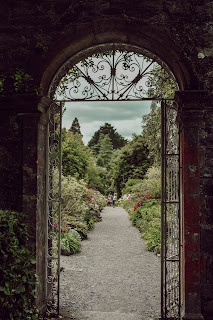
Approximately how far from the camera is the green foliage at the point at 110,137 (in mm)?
47781

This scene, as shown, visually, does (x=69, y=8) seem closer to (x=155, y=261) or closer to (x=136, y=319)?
(x=136, y=319)

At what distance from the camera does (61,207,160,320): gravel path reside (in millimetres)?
5198

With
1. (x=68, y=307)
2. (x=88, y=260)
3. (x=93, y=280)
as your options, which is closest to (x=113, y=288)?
(x=93, y=280)

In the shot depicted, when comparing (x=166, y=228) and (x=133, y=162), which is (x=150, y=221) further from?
(x=133, y=162)

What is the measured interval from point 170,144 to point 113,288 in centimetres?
321

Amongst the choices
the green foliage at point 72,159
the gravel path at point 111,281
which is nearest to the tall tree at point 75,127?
the green foliage at point 72,159

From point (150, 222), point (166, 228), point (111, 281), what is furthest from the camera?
point (150, 222)

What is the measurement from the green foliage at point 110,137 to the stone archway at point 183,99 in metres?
42.5

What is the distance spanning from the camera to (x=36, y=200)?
445 centimetres

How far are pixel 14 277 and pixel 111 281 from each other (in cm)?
362

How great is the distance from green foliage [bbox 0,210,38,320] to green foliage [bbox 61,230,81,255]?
463 centimetres

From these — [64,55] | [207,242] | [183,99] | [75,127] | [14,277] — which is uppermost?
[75,127]

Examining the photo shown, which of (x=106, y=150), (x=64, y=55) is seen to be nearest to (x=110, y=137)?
(x=106, y=150)

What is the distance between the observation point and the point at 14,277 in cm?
365
